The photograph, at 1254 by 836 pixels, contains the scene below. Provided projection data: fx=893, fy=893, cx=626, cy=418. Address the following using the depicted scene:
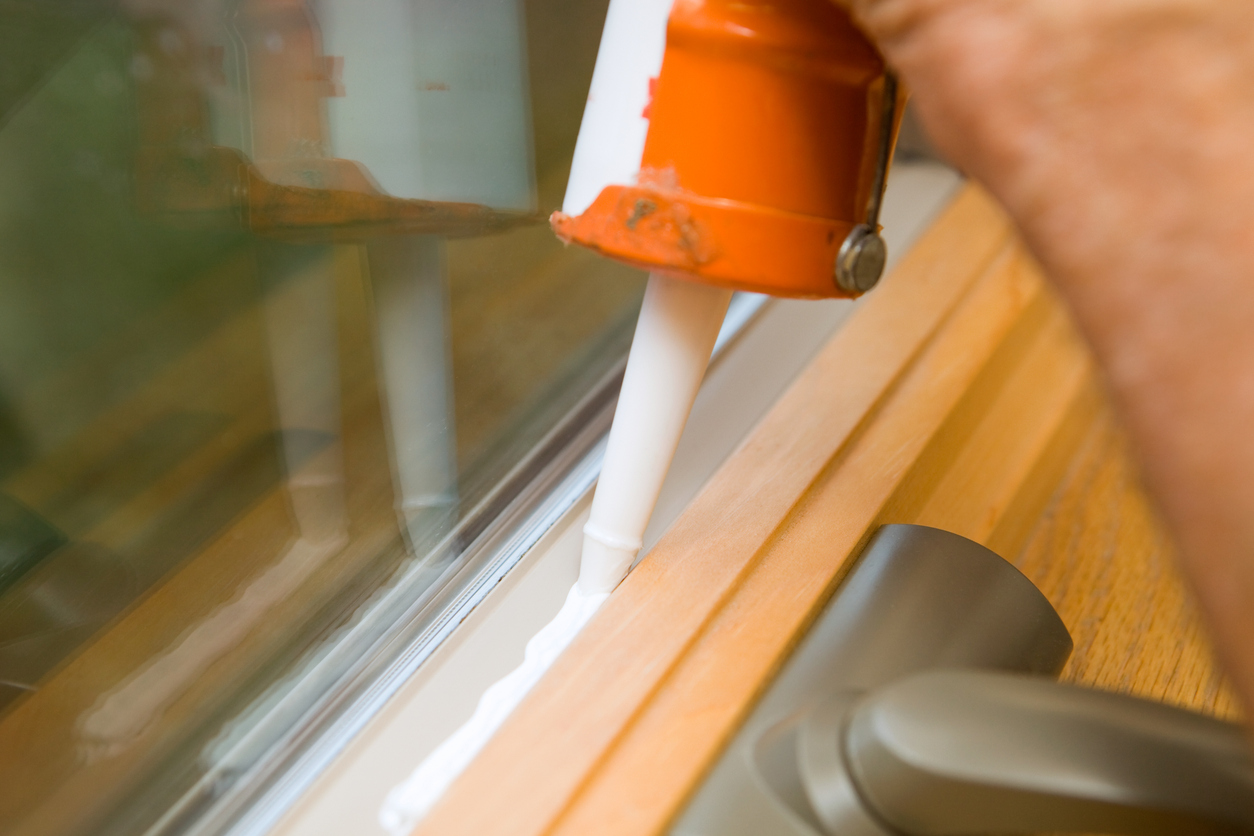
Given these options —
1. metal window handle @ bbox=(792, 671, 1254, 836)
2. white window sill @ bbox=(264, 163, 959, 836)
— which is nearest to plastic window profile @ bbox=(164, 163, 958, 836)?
white window sill @ bbox=(264, 163, 959, 836)

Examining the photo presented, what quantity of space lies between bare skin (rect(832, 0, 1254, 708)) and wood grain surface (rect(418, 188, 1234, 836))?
3cm

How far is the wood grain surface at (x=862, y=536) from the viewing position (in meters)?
0.25

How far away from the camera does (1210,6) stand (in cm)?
16

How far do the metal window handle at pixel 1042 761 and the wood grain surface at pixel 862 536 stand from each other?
42 mm

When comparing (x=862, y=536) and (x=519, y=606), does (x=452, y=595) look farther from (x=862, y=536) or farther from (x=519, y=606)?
(x=862, y=536)

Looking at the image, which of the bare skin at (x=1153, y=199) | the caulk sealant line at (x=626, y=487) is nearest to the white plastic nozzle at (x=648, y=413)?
the caulk sealant line at (x=626, y=487)

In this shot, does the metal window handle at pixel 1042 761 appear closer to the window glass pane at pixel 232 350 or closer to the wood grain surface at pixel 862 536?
the wood grain surface at pixel 862 536

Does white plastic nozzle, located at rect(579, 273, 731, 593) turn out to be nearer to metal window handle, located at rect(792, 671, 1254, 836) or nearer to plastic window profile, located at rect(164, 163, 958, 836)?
plastic window profile, located at rect(164, 163, 958, 836)

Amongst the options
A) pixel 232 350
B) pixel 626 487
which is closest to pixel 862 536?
pixel 626 487

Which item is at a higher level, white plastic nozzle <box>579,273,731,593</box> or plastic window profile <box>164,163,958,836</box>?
white plastic nozzle <box>579,273,731,593</box>

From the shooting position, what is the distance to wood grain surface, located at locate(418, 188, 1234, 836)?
252mm

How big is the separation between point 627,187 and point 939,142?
10 cm

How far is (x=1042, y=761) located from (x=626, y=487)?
0.56 feet

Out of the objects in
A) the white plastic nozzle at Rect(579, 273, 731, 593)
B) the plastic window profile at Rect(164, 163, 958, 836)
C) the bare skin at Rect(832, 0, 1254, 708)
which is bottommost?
the plastic window profile at Rect(164, 163, 958, 836)
